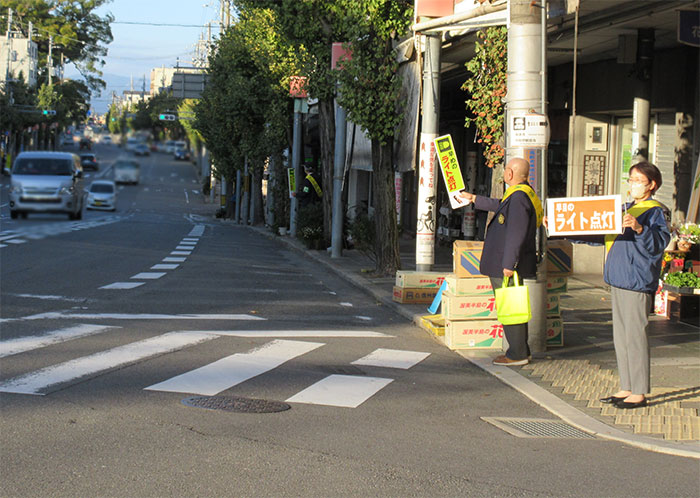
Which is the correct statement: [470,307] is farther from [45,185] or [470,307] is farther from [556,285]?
[45,185]

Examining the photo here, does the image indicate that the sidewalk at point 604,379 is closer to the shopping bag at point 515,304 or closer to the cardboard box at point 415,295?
the cardboard box at point 415,295

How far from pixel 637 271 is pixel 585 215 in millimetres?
606

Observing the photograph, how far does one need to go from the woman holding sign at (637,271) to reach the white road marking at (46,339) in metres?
5.66

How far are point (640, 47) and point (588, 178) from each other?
452 centimetres

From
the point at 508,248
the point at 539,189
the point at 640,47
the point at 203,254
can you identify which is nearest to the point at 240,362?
the point at 508,248

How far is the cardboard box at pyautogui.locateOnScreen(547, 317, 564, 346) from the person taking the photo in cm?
1020

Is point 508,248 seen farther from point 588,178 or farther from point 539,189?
point 588,178

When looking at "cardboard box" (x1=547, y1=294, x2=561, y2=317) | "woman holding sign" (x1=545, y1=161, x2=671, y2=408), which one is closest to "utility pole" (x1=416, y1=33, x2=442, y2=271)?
"cardboard box" (x1=547, y1=294, x2=561, y2=317)

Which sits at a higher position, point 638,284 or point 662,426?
point 638,284

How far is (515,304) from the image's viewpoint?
870 cm

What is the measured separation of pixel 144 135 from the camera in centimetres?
541

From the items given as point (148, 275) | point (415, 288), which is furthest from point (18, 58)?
point (148, 275)

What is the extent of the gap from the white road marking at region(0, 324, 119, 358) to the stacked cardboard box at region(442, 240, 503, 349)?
4.07 m

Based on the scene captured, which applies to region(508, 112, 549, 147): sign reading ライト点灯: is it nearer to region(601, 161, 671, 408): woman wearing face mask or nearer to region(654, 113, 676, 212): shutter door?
region(601, 161, 671, 408): woman wearing face mask
